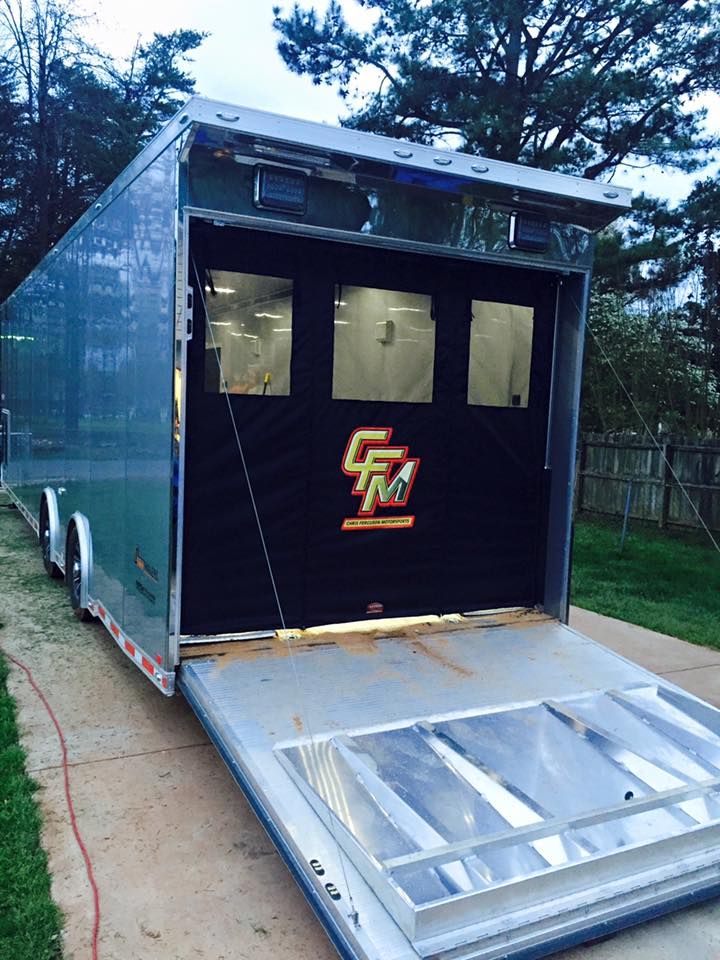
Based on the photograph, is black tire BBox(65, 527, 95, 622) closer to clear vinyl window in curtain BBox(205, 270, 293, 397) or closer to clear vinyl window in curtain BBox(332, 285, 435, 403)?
clear vinyl window in curtain BBox(205, 270, 293, 397)

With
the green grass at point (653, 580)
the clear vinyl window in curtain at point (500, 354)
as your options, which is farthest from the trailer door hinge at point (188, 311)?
the green grass at point (653, 580)

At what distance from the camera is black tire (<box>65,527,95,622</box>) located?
575 centimetres

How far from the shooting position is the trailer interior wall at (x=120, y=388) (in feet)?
12.4

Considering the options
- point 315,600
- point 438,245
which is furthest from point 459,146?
point 315,600

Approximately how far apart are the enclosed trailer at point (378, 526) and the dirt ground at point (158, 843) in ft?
1.17

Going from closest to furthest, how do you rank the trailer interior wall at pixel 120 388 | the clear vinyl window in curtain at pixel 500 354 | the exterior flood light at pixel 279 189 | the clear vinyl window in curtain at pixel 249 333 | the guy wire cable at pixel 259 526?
the guy wire cable at pixel 259 526 < the exterior flood light at pixel 279 189 < the trailer interior wall at pixel 120 388 < the clear vinyl window in curtain at pixel 249 333 < the clear vinyl window in curtain at pixel 500 354

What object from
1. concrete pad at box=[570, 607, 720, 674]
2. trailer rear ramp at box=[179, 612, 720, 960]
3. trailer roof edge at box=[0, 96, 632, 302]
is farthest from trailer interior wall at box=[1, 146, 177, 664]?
concrete pad at box=[570, 607, 720, 674]

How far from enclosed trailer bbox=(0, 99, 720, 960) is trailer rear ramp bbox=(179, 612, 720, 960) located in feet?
0.04

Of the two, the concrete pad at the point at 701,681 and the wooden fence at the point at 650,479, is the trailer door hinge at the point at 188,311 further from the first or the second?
the wooden fence at the point at 650,479

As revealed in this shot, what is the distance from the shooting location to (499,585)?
4977mm

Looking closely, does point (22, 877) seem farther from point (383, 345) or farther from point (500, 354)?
point (500, 354)

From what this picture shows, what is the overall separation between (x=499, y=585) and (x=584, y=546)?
6.06 metres

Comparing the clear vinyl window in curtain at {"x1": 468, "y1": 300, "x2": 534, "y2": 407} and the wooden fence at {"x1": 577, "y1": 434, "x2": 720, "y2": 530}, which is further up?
the clear vinyl window in curtain at {"x1": 468, "y1": 300, "x2": 534, "y2": 407}

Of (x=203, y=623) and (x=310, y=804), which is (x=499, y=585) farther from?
(x=310, y=804)
